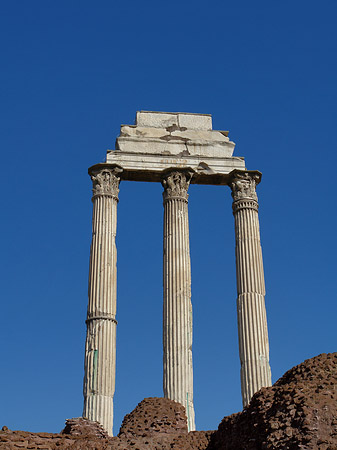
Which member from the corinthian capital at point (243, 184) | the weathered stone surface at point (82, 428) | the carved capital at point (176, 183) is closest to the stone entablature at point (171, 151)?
the carved capital at point (176, 183)

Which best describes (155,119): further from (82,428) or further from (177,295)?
(82,428)

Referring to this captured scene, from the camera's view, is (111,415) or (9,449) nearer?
(9,449)

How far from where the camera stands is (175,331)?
23000 mm

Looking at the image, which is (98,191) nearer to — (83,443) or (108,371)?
(108,371)

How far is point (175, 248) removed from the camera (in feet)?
80.2

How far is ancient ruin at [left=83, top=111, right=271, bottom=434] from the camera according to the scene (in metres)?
22.3

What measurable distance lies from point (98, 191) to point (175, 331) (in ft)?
19.9

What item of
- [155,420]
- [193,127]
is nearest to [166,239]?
[193,127]

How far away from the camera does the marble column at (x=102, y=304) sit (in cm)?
2180

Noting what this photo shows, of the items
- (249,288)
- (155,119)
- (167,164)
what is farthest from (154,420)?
(155,119)

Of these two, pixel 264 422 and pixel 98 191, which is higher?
pixel 98 191

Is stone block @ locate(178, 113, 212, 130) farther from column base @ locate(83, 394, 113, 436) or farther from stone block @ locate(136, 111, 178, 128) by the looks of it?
column base @ locate(83, 394, 113, 436)

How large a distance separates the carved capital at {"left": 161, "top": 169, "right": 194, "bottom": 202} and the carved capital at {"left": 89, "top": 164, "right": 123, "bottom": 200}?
69.0 inches

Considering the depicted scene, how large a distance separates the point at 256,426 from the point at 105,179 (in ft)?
61.7
